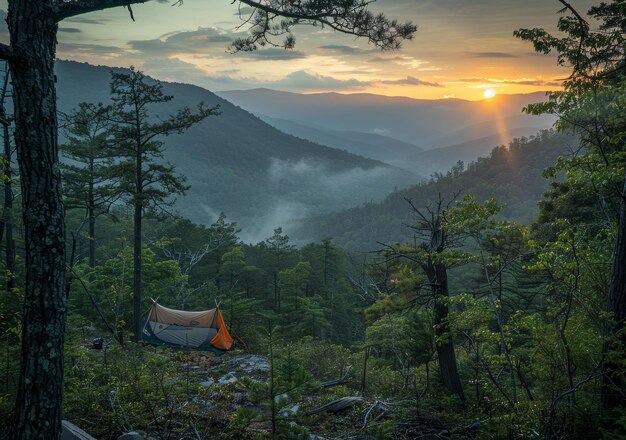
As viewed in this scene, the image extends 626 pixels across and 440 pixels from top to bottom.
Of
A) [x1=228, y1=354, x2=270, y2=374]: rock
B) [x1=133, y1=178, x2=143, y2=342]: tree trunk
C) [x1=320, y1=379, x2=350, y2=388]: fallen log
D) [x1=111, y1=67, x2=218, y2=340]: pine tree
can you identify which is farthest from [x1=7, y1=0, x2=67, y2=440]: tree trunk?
[x1=133, y1=178, x2=143, y2=342]: tree trunk

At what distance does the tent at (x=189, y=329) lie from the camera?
17406 millimetres

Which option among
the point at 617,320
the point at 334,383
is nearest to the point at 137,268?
the point at 334,383

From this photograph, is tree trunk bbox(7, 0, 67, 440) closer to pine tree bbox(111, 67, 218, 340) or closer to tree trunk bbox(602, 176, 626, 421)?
tree trunk bbox(602, 176, 626, 421)

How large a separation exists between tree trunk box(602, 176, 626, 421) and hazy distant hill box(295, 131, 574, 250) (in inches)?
4797

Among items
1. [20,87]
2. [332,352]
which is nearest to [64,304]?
[20,87]

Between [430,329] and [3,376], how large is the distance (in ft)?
24.6

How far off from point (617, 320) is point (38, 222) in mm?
6702

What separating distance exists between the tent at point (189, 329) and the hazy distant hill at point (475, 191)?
365 ft

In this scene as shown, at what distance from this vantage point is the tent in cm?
1741

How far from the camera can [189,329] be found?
57.4ft

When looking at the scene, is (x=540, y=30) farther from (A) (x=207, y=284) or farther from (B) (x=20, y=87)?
(A) (x=207, y=284)

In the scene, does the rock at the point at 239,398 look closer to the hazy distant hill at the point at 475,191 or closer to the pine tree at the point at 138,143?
the pine tree at the point at 138,143

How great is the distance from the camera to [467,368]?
447 inches

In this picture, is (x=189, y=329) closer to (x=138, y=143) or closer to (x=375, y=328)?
(x=138, y=143)
